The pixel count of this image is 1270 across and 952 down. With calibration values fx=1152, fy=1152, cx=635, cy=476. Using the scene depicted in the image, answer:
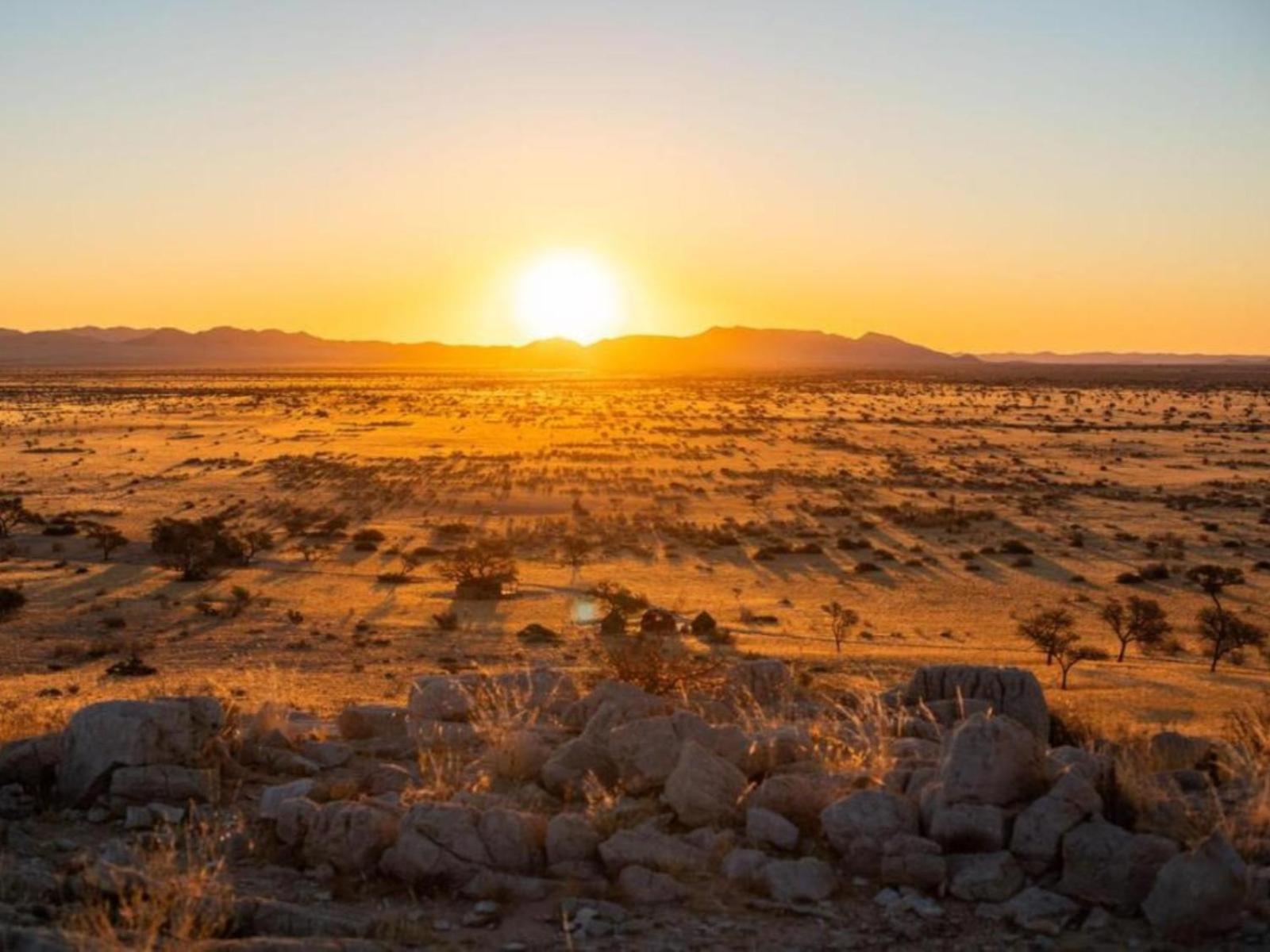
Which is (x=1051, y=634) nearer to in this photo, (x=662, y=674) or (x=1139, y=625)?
(x=1139, y=625)

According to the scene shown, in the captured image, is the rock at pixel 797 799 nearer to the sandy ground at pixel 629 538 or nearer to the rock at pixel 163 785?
the rock at pixel 163 785

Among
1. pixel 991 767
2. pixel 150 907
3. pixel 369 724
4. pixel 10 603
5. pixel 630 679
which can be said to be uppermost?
pixel 991 767

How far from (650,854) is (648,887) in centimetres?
35

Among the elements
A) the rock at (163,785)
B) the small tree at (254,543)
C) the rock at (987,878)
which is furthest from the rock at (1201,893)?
the small tree at (254,543)

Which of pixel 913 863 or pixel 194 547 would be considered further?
pixel 194 547

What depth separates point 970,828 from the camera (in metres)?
7.54

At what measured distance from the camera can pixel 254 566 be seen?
102 feet

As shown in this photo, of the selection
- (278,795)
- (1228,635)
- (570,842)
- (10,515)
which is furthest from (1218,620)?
(10,515)

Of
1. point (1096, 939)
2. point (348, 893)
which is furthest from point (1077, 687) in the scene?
point (348, 893)

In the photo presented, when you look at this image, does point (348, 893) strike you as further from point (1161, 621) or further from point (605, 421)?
point (605, 421)

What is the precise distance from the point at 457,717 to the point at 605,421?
252 ft

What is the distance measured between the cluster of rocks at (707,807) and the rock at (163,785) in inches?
0.5

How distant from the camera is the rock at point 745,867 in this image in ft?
24.6

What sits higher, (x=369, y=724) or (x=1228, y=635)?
(x=369, y=724)
